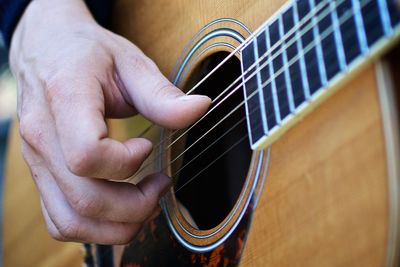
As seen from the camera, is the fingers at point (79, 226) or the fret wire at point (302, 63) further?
the fingers at point (79, 226)

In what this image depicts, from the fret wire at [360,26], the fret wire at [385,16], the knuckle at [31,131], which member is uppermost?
the fret wire at [385,16]

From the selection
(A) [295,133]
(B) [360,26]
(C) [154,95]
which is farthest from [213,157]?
(B) [360,26]

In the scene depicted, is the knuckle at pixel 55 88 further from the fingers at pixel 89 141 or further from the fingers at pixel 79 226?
the fingers at pixel 79 226

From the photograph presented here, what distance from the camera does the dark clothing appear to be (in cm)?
97

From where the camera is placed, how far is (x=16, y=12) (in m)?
0.99

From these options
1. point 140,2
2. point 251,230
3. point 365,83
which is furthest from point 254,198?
point 140,2

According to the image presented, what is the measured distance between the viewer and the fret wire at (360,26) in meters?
0.45

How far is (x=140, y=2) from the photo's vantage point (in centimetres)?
93

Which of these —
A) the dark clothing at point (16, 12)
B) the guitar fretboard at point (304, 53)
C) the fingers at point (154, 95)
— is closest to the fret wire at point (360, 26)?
the guitar fretboard at point (304, 53)

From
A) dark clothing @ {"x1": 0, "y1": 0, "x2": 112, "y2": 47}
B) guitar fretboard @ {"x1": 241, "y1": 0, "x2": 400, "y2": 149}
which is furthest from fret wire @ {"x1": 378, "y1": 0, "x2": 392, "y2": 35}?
dark clothing @ {"x1": 0, "y1": 0, "x2": 112, "y2": 47}

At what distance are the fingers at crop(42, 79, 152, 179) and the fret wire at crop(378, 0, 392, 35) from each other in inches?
12.5

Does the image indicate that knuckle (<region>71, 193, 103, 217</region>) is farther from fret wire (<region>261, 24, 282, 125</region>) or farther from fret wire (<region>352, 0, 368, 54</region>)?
fret wire (<region>352, 0, 368, 54</region>)

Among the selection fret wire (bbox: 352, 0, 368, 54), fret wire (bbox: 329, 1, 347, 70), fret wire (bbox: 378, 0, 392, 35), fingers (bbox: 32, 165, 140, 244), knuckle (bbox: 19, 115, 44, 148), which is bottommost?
fingers (bbox: 32, 165, 140, 244)

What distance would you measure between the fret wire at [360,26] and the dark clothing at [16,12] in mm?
600
